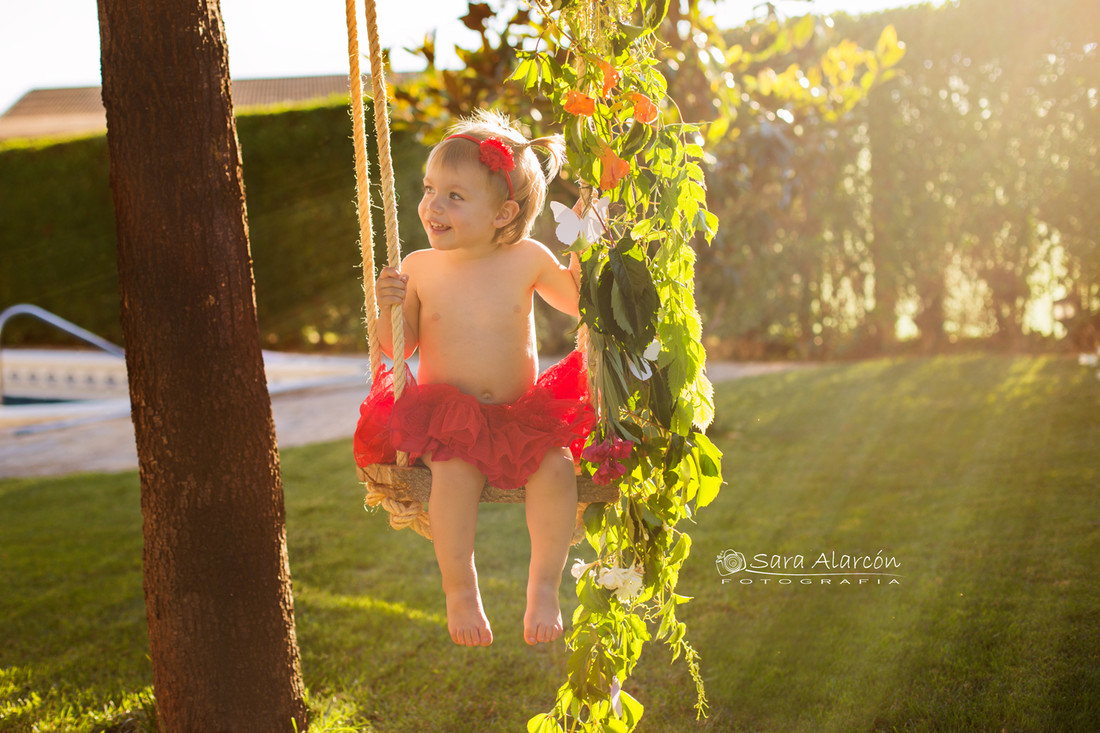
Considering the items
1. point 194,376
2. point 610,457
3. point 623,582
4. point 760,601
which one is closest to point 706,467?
point 610,457

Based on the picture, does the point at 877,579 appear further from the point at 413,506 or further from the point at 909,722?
the point at 413,506

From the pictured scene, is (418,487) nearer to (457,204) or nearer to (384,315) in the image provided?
(384,315)

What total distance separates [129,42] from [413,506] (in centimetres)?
123

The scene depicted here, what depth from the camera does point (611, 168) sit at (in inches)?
68.2

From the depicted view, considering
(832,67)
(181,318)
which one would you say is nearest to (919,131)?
(832,67)

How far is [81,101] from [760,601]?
2894 cm

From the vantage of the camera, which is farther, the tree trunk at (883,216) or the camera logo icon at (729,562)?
the tree trunk at (883,216)

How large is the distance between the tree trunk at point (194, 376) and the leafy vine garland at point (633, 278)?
2.64 ft

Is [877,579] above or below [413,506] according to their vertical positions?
below

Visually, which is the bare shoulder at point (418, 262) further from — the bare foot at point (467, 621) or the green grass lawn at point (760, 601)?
the green grass lawn at point (760, 601)

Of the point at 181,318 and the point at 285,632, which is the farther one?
the point at 285,632

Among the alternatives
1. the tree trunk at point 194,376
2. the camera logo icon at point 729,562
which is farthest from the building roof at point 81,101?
the tree trunk at point 194,376

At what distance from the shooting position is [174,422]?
204 centimetres

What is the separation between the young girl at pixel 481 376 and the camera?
6.20ft
